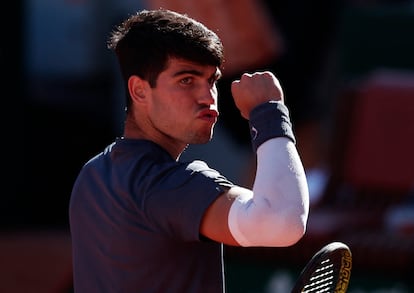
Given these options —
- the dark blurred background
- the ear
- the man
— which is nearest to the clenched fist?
the man

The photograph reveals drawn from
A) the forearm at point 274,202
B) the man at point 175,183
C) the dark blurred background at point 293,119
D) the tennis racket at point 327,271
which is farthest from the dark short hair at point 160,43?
the dark blurred background at point 293,119

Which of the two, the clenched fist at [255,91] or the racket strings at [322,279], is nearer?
the clenched fist at [255,91]

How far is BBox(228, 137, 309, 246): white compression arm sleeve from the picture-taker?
104 inches

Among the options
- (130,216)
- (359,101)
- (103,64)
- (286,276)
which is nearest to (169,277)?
(130,216)

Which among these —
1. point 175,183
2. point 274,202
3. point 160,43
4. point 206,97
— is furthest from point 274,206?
point 160,43

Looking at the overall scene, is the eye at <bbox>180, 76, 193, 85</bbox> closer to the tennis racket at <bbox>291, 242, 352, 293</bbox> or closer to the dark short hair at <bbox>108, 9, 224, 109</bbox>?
the dark short hair at <bbox>108, 9, 224, 109</bbox>

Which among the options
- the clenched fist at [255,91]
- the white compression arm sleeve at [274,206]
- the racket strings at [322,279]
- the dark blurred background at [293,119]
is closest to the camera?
the white compression arm sleeve at [274,206]

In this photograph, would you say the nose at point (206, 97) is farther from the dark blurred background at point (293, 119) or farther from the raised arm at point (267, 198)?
the dark blurred background at point (293, 119)

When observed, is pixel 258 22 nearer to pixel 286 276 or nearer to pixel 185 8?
pixel 185 8

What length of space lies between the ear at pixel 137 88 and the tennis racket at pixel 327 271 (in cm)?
55

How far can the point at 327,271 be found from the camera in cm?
299

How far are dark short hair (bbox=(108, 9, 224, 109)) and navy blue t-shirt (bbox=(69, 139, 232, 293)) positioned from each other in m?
0.18

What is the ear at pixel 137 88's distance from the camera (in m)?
2.91

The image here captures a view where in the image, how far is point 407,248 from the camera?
20.5 feet
